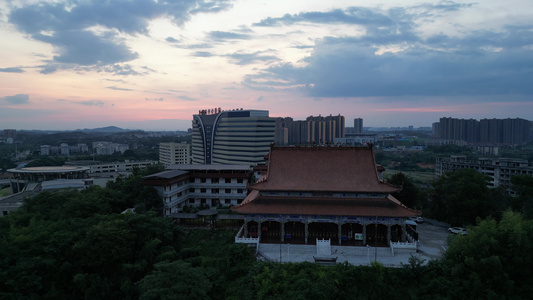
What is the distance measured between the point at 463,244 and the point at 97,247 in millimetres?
26115

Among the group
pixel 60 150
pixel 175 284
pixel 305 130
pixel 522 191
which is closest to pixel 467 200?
pixel 522 191

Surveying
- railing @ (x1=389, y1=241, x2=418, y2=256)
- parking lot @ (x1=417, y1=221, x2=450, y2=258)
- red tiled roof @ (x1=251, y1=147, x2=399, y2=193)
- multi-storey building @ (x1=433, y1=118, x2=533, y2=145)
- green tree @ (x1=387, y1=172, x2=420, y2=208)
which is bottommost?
parking lot @ (x1=417, y1=221, x2=450, y2=258)

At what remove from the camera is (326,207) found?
2812cm

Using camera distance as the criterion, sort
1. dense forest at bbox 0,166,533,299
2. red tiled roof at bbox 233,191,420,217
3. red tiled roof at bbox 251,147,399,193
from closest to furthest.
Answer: dense forest at bbox 0,166,533,299 → red tiled roof at bbox 233,191,420,217 → red tiled roof at bbox 251,147,399,193

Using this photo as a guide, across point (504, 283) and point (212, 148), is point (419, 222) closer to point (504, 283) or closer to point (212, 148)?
point (504, 283)

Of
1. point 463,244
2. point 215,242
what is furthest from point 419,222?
point 215,242

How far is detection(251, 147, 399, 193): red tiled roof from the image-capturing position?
29.0 m

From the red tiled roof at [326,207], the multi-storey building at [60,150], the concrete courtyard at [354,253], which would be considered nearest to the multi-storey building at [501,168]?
the concrete courtyard at [354,253]

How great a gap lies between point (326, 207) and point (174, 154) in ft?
282

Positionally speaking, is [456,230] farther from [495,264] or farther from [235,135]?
[235,135]

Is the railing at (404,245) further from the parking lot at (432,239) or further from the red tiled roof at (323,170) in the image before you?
the red tiled roof at (323,170)

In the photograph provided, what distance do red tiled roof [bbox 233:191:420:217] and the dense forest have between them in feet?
13.1

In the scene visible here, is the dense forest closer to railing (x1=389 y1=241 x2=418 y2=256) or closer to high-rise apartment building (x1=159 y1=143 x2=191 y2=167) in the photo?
railing (x1=389 y1=241 x2=418 y2=256)

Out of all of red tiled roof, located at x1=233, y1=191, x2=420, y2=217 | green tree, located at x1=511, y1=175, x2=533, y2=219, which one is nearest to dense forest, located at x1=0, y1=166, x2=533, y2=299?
red tiled roof, located at x1=233, y1=191, x2=420, y2=217
